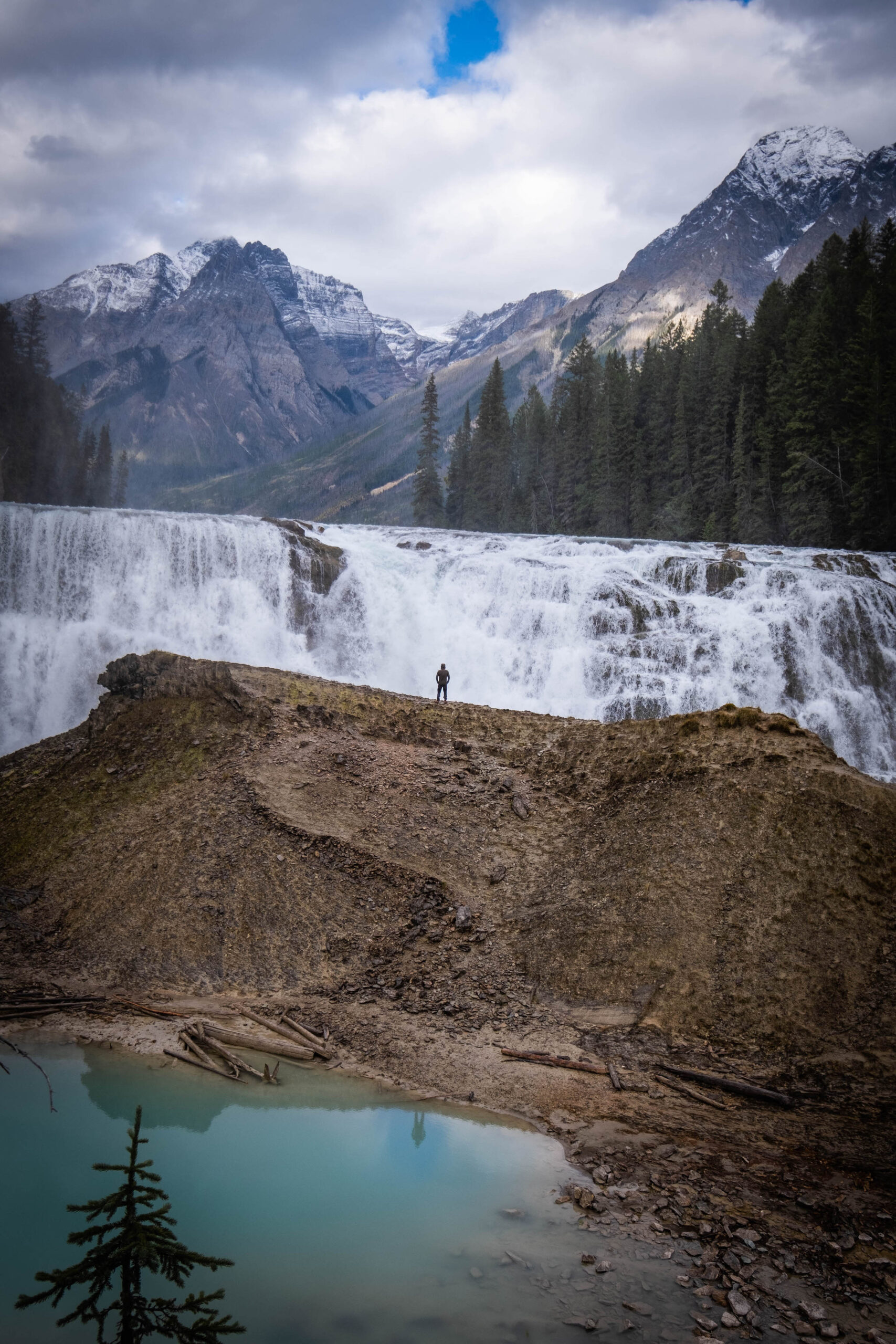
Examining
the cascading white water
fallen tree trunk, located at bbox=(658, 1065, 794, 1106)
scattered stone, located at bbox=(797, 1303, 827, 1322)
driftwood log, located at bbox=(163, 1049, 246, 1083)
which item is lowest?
driftwood log, located at bbox=(163, 1049, 246, 1083)

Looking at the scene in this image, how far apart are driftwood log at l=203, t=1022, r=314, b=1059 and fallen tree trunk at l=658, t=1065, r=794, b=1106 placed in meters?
4.41

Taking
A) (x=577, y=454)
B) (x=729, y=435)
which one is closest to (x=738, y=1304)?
(x=729, y=435)

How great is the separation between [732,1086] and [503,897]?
16.3ft

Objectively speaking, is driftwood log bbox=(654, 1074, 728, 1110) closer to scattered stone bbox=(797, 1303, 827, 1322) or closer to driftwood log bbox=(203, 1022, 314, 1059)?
scattered stone bbox=(797, 1303, 827, 1322)

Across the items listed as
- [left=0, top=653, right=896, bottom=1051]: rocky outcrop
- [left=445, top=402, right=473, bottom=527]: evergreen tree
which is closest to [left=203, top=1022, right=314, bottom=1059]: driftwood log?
[left=0, top=653, right=896, bottom=1051]: rocky outcrop

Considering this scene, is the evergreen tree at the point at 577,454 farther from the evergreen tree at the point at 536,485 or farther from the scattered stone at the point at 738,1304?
the scattered stone at the point at 738,1304

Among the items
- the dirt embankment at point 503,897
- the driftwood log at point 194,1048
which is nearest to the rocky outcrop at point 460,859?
the dirt embankment at point 503,897

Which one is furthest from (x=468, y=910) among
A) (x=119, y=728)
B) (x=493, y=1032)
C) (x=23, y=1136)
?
(x=119, y=728)

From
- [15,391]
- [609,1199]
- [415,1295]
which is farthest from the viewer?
[15,391]

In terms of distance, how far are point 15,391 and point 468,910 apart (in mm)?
67349

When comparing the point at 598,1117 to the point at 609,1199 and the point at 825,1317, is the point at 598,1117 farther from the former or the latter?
the point at 825,1317

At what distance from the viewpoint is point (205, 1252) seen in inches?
246

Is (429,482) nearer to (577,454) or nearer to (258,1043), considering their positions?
(577,454)

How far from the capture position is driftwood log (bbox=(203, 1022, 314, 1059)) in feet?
31.8
